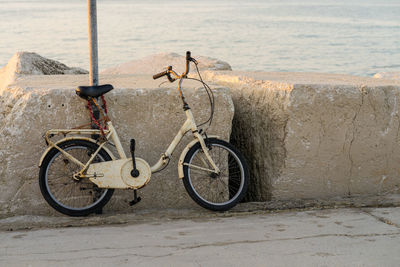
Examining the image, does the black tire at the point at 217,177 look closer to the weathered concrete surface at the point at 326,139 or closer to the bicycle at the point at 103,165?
the bicycle at the point at 103,165

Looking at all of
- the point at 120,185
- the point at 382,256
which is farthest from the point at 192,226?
the point at 382,256

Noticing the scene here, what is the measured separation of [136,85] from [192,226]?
4.94 feet

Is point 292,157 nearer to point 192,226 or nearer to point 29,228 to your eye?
point 192,226

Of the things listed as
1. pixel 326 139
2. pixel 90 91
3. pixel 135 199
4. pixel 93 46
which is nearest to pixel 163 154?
pixel 135 199

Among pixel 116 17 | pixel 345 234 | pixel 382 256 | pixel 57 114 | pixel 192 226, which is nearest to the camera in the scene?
pixel 382 256

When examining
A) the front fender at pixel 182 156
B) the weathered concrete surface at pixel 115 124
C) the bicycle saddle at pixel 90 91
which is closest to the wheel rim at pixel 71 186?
the weathered concrete surface at pixel 115 124

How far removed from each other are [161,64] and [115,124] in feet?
15.3

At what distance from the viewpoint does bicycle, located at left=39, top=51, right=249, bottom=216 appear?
4.59 metres

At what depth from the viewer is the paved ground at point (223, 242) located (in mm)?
3555

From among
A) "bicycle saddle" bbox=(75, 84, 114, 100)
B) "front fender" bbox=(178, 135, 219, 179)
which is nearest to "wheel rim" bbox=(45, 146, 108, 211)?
"bicycle saddle" bbox=(75, 84, 114, 100)

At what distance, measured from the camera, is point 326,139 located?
513cm

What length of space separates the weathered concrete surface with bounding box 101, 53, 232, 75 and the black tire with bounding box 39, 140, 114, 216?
406 cm

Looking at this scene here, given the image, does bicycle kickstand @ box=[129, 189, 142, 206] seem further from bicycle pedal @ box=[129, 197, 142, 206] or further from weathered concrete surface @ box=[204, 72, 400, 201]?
weathered concrete surface @ box=[204, 72, 400, 201]

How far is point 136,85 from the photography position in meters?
5.19
